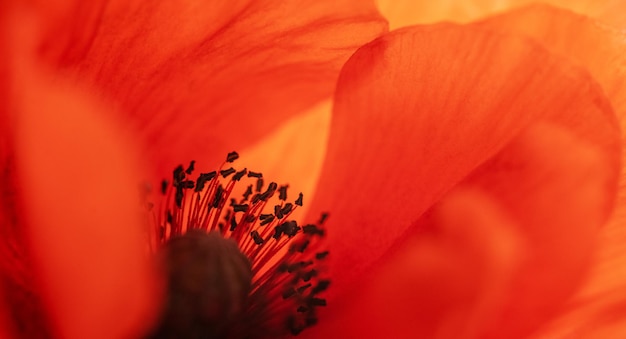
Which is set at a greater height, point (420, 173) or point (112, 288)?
point (420, 173)

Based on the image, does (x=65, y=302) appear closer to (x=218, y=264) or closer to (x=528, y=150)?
(x=218, y=264)

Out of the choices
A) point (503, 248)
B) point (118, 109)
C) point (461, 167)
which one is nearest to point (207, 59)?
point (118, 109)

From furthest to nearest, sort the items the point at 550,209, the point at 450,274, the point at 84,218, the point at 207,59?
the point at 207,59, the point at 550,209, the point at 450,274, the point at 84,218

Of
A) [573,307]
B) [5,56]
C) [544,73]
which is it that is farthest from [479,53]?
[5,56]

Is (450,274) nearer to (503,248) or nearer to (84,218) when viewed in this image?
(503,248)

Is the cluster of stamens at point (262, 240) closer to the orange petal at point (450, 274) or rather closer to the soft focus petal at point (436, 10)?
the orange petal at point (450, 274)

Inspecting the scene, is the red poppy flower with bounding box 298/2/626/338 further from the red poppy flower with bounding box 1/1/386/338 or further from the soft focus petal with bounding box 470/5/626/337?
the red poppy flower with bounding box 1/1/386/338

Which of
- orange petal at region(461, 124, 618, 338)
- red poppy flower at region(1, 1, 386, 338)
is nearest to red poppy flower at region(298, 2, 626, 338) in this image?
orange petal at region(461, 124, 618, 338)
